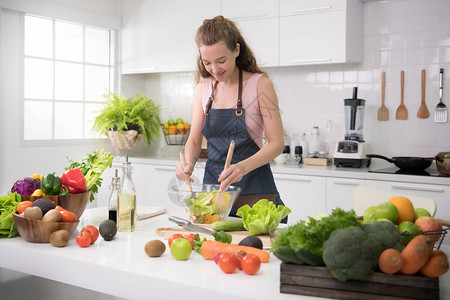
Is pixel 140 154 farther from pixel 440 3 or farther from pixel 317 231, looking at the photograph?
pixel 317 231

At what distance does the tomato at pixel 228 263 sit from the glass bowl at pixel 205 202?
1.56 feet

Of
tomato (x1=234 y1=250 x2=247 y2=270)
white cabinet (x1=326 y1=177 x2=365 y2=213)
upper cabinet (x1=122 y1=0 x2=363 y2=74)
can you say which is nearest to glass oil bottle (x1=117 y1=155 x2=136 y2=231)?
tomato (x1=234 y1=250 x2=247 y2=270)

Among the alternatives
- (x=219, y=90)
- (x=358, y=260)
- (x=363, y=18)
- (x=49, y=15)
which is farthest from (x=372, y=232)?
(x=49, y=15)

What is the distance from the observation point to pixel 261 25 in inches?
158

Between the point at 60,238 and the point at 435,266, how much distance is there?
3.66 ft

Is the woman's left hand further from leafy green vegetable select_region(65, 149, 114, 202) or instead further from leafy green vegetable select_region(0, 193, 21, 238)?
leafy green vegetable select_region(0, 193, 21, 238)

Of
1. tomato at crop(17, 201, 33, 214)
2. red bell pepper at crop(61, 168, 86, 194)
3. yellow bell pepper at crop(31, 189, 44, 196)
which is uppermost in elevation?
red bell pepper at crop(61, 168, 86, 194)

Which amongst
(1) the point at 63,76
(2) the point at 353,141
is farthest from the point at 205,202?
(1) the point at 63,76

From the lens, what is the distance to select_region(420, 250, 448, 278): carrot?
107 centimetres

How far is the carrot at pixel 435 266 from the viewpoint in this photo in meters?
1.07

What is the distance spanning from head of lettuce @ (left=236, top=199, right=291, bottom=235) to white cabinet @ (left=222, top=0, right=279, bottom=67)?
2392 millimetres

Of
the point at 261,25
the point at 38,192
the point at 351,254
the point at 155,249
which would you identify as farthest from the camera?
the point at 261,25

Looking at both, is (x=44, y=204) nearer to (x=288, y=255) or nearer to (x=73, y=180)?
(x=73, y=180)

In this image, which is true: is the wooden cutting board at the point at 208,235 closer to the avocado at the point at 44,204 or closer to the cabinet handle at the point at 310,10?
the avocado at the point at 44,204
